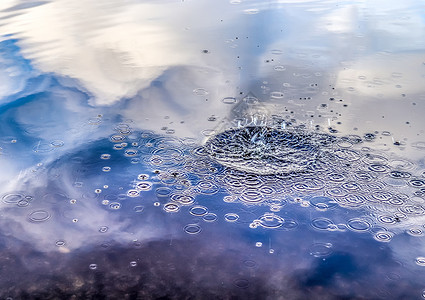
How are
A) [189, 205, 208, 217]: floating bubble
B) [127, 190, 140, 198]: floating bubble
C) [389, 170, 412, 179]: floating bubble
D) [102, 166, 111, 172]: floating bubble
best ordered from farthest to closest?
[102, 166, 111, 172]: floating bubble, [389, 170, 412, 179]: floating bubble, [127, 190, 140, 198]: floating bubble, [189, 205, 208, 217]: floating bubble

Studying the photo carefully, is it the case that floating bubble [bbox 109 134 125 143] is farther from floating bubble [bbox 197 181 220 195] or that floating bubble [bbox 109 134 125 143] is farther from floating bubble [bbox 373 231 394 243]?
floating bubble [bbox 373 231 394 243]

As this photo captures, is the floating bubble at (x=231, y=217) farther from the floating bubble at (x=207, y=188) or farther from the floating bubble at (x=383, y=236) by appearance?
the floating bubble at (x=383, y=236)

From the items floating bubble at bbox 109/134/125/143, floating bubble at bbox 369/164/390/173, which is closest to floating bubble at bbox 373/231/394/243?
floating bubble at bbox 369/164/390/173

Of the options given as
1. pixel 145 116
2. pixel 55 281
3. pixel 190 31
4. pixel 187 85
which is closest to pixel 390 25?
pixel 190 31

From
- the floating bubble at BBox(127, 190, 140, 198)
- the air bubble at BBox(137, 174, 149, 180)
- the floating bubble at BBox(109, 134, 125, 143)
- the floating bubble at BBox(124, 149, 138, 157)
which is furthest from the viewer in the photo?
the floating bubble at BBox(109, 134, 125, 143)

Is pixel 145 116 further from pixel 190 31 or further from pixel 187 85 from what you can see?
pixel 190 31
